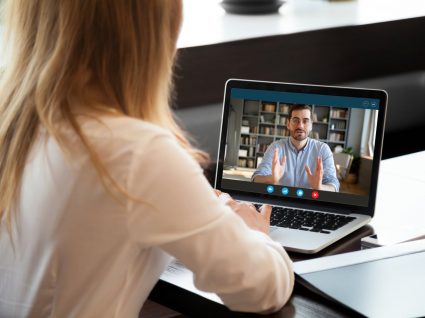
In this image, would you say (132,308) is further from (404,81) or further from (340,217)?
(404,81)

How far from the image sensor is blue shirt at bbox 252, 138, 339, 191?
167cm

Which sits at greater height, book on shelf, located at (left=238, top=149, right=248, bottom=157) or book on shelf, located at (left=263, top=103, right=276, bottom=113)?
book on shelf, located at (left=263, top=103, right=276, bottom=113)

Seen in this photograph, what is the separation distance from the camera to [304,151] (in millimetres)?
1671

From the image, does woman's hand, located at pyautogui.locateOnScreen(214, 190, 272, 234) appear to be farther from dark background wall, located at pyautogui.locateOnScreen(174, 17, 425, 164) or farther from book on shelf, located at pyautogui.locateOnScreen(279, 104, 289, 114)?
dark background wall, located at pyautogui.locateOnScreen(174, 17, 425, 164)

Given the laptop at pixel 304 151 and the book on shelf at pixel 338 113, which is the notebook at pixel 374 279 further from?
the book on shelf at pixel 338 113

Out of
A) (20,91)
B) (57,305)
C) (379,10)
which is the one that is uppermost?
(379,10)

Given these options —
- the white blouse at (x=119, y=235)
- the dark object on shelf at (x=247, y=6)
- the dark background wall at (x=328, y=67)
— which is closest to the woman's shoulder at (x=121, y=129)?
the white blouse at (x=119, y=235)

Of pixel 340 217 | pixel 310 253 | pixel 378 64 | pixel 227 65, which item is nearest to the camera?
pixel 310 253

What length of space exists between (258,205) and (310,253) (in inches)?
9.1

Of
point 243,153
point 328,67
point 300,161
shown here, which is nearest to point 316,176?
point 300,161

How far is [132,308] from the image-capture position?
121 cm

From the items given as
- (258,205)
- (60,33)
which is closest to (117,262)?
(60,33)

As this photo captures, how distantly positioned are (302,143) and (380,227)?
224 millimetres

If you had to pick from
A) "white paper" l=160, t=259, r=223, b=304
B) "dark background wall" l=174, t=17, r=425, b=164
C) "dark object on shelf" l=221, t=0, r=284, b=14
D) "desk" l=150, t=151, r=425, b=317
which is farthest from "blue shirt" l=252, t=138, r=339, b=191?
"dark object on shelf" l=221, t=0, r=284, b=14
